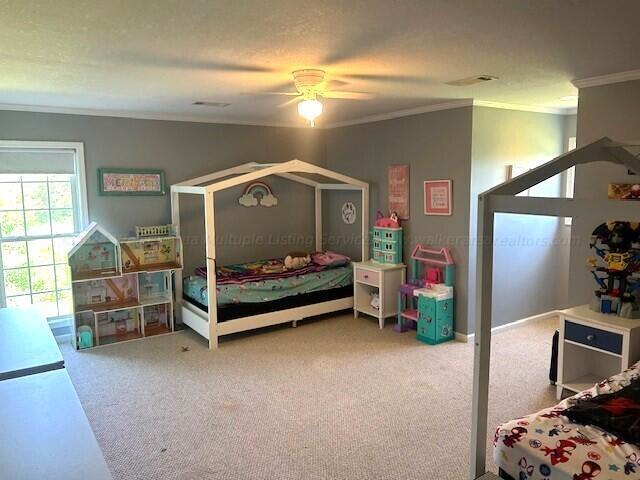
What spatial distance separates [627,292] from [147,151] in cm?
442

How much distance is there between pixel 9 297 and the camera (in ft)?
14.7

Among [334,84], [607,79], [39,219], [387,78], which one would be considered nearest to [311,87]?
[334,84]

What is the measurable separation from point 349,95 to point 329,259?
215 cm

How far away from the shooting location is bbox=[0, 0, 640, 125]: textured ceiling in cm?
192

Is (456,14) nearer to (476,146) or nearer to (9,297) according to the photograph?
(476,146)

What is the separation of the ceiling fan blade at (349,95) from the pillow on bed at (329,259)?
2.02 m

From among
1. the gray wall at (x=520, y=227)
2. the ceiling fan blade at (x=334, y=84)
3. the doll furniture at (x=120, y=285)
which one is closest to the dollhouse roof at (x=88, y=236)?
the doll furniture at (x=120, y=285)

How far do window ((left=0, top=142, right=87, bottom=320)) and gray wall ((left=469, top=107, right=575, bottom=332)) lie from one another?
385 cm


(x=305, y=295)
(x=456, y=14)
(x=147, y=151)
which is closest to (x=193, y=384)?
(x=305, y=295)

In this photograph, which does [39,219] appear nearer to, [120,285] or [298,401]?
[120,285]

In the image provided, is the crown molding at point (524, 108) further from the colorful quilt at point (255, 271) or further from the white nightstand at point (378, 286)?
the colorful quilt at point (255, 271)

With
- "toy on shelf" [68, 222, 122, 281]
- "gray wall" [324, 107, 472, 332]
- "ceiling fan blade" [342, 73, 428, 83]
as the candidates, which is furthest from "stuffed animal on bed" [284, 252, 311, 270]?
"ceiling fan blade" [342, 73, 428, 83]

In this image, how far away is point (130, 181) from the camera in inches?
192

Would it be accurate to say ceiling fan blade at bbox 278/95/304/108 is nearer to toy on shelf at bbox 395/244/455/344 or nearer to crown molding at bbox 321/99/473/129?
crown molding at bbox 321/99/473/129
